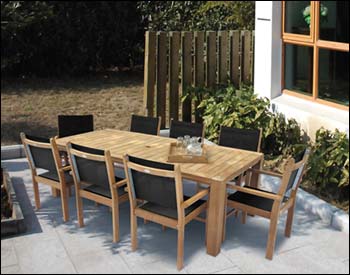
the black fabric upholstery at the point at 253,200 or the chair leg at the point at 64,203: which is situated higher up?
the black fabric upholstery at the point at 253,200

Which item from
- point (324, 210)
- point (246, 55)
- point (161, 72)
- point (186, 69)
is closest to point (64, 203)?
point (324, 210)

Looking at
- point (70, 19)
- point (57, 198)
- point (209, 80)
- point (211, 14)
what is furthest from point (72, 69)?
point (57, 198)

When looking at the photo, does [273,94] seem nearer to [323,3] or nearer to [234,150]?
[323,3]

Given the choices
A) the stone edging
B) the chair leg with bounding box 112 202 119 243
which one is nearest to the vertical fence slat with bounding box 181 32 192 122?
the stone edging

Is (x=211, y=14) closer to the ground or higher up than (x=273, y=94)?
higher up

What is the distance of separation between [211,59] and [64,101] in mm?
3404

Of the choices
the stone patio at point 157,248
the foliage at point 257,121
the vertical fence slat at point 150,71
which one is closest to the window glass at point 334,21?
the foliage at point 257,121

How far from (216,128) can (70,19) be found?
618 cm

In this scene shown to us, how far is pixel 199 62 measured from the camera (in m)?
7.99

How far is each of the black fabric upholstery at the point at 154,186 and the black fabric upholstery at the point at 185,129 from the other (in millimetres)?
1646

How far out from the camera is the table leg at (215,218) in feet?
13.3

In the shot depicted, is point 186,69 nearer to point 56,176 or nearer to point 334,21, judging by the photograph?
point 334,21

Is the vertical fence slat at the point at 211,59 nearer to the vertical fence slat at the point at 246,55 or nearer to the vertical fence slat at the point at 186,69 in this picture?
the vertical fence slat at the point at 186,69

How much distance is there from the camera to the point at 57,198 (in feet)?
18.3
